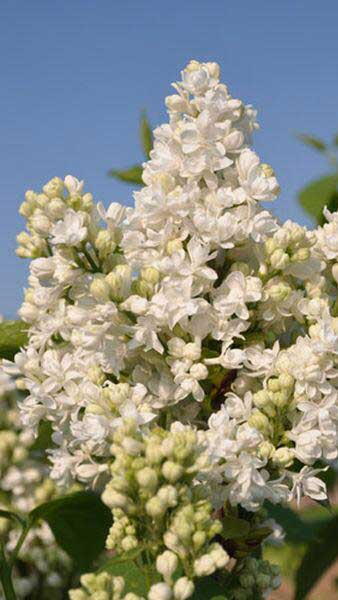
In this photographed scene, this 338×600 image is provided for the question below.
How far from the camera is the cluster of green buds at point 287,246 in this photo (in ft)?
4.75

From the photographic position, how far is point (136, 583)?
1.36 m

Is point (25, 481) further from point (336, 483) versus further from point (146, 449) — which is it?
point (336, 483)

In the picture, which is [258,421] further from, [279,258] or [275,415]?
[279,258]

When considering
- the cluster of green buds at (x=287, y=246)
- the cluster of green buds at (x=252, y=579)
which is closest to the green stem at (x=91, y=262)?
the cluster of green buds at (x=287, y=246)

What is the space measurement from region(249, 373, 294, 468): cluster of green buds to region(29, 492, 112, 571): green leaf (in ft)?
1.03

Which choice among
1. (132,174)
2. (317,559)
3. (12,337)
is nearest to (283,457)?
(12,337)

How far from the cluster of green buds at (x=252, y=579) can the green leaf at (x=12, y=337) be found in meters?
0.50

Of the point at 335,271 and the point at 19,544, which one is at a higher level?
the point at 335,271

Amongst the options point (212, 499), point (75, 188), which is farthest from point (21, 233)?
point (212, 499)

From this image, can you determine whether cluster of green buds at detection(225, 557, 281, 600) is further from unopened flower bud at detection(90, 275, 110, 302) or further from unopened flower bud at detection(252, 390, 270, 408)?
unopened flower bud at detection(90, 275, 110, 302)

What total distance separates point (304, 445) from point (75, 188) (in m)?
0.49

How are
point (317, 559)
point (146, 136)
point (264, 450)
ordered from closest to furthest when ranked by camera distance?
point (264, 450) → point (146, 136) → point (317, 559)

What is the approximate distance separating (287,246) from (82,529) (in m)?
0.55

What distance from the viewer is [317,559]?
6.40 feet
